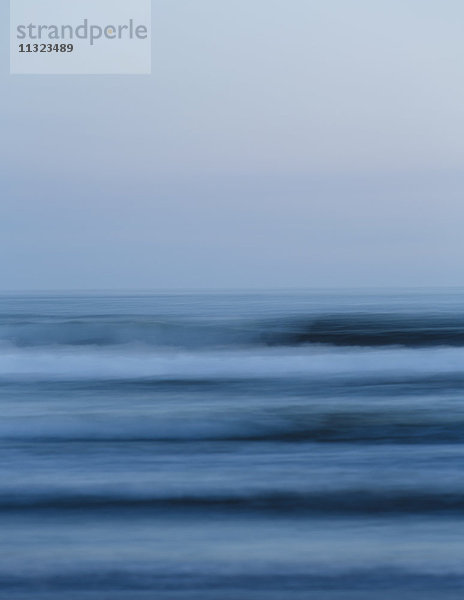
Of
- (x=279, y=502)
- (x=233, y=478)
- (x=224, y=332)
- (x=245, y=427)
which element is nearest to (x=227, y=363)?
(x=224, y=332)

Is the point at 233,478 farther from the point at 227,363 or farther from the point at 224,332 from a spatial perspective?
the point at 224,332

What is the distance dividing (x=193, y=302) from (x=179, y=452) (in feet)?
47.9

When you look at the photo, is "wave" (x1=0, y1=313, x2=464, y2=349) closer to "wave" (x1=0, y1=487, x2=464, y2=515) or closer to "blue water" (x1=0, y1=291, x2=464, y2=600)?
"blue water" (x1=0, y1=291, x2=464, y2=600)

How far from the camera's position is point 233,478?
478cm

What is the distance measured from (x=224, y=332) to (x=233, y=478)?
9036 millimetres

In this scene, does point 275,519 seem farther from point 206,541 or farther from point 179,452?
point 179,452

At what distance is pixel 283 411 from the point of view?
7090mm

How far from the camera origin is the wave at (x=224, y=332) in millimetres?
13039

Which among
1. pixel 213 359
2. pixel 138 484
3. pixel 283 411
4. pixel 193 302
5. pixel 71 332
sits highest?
pixel 193 302

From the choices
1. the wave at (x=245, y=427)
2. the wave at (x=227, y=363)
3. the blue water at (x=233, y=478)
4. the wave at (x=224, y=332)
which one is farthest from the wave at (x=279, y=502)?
the wave at (x=224, y=332)

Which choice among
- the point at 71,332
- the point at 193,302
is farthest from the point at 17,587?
the point at 193,302

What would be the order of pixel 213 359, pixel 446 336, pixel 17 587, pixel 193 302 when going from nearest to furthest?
pixel 17 587 → pixel 213 359 → pixel 446 336 → pixel 193 302

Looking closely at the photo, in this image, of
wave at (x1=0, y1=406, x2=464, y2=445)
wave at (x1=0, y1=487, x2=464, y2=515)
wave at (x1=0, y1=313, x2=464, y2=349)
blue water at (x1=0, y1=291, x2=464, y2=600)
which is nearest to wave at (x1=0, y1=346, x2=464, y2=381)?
blue water at (x1=0, y1=291, x2=464, y2=600)

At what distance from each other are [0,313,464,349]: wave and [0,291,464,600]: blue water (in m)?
1.64
